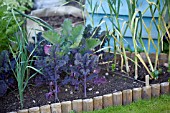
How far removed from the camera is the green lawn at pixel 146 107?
2.92m

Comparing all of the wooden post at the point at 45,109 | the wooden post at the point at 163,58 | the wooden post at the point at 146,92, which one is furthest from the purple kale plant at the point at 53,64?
the wooden post at the point at 163,58

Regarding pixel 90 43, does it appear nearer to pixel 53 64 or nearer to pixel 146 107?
pixel 53 64

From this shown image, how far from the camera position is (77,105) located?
9.54 ft

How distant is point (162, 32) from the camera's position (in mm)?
3396

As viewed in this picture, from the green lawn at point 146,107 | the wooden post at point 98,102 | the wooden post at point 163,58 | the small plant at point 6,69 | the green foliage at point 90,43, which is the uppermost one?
the green foliage at point 90,43

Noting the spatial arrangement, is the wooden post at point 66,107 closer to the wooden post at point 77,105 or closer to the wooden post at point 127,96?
the wooden post at point 77,105

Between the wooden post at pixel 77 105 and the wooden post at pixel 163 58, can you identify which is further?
the wooden post at pixel 163 58

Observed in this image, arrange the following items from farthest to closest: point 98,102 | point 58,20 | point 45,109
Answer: point 58,20, point 98,102, point 45,109

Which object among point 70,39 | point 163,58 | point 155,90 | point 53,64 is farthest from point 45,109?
point 163,58

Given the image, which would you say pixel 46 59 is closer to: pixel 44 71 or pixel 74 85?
pixel 44 71

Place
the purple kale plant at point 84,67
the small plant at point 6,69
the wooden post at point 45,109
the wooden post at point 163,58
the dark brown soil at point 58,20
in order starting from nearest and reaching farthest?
the wooden post at point 45,109
the purple kale plant at point 84,67
the small plant at point 6,69
the wooden post at point 163,58
the dark brown soil at point 58,20

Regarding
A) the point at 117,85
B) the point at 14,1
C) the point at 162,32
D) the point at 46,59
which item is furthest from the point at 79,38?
the point at 14,1

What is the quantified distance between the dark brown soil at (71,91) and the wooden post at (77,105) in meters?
0.11

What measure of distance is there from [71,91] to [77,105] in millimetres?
238
